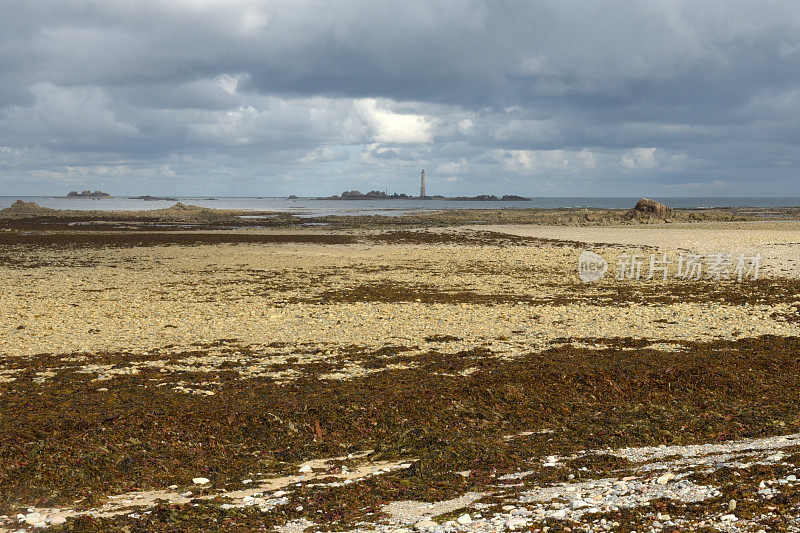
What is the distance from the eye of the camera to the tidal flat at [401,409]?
5691 millimetres

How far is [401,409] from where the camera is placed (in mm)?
8648

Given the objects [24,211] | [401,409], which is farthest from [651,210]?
[24,211]

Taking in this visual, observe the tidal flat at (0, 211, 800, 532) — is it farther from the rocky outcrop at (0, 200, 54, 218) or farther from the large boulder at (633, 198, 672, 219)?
the rocky outcrop at (0, 200, 54, 218)

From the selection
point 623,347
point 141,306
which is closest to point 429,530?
point 623,347

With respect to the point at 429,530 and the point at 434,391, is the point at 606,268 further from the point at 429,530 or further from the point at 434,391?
the point at 429,530

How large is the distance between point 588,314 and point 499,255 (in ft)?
49.8

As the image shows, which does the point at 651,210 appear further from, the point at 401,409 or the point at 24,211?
the point at 24,211

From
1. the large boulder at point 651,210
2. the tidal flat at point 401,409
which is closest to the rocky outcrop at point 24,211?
the large boulder at point 651,210

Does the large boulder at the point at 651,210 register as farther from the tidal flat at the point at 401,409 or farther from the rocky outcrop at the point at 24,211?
the rocky outcrop at the point at 24,211

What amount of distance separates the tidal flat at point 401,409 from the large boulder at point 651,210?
4881cm

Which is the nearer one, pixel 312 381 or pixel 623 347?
pixel 312 381

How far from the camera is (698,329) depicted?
1389 centimetres

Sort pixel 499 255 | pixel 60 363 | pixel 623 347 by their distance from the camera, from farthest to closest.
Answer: pixel 499 255, pixel 623 347, pixel 60 363

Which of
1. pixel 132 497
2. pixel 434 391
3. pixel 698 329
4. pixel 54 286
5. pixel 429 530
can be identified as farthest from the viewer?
pixel 54 286
